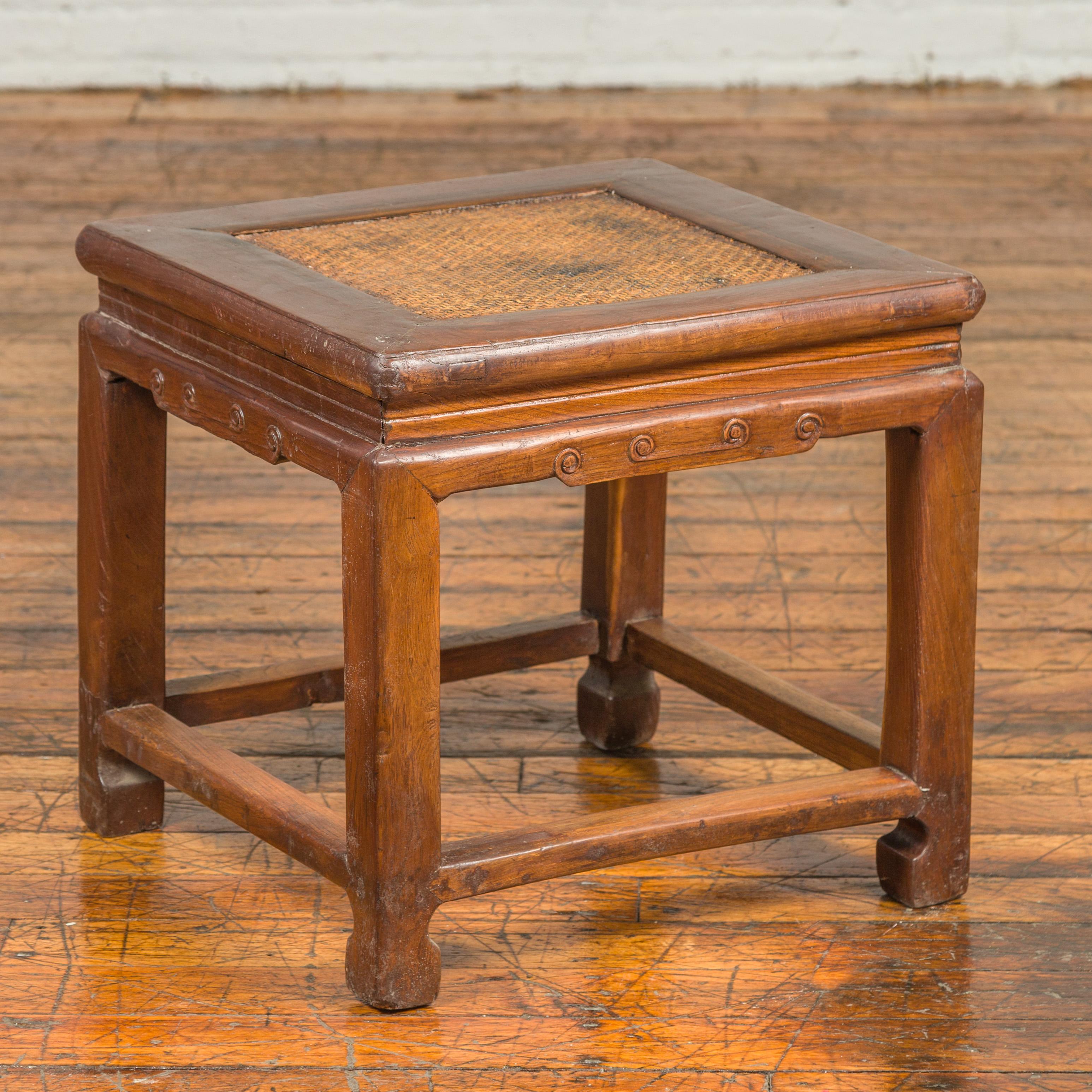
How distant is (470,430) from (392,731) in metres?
0.19

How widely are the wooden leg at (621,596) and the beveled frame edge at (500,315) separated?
28 centimetres

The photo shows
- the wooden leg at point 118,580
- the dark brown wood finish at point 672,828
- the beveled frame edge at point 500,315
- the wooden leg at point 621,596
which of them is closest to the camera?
the beveled frame edge at point 500,315

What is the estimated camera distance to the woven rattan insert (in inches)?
53.2

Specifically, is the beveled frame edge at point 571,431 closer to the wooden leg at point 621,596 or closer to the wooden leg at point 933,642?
the wooden leg at point 933,642

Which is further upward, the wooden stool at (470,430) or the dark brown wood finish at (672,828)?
the wooden stool at (470,430)

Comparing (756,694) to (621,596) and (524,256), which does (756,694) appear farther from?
(524,256)

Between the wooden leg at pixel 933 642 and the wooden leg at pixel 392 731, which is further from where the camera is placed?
the wooden leg at pixel 933 642

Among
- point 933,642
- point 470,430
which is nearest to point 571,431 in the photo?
point 470,430

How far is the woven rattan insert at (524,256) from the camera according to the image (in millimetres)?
1352

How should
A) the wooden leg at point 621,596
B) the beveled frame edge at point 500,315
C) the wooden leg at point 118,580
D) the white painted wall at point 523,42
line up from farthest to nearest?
the white painted wall at point 523,42, the wooden leg at point 621,596, the wooden leg at point 118,580, the beveled frame edge at point 500,315

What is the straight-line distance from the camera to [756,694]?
1.61 meters

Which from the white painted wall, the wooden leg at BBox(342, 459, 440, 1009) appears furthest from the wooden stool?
the white painted wall

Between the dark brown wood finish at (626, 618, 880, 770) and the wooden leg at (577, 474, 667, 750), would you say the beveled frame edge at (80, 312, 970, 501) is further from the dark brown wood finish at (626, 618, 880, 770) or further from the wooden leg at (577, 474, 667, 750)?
the wooden leg at (577, 474, 667, 750)

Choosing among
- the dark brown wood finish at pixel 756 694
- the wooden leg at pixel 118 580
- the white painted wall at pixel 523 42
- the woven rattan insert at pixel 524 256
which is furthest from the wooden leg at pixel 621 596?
the white painted wall at pixel 523 42
